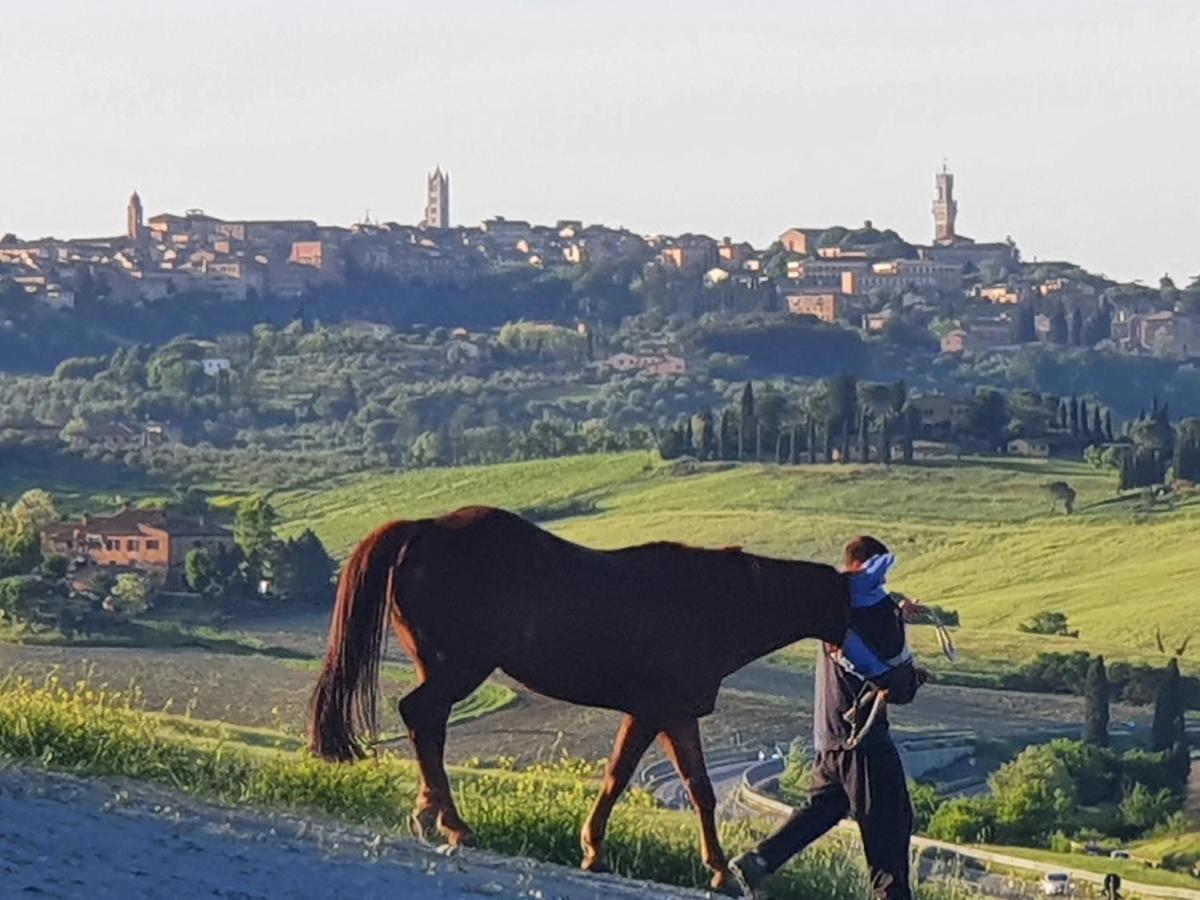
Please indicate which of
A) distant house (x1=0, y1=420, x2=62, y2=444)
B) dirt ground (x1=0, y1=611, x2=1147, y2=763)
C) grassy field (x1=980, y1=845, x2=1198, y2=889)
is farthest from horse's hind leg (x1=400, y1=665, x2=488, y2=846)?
distant house (x1=0, y1=420, x2=62, y2=444)

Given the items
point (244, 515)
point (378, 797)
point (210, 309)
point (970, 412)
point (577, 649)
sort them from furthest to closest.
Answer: point (210, 309)
point (970, 412)
point (244, 515)
point (378, 797)
point (577, 649)

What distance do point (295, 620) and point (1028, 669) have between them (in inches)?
516

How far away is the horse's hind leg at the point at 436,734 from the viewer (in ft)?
25.8

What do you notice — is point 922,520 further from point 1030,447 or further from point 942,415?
point 942,415


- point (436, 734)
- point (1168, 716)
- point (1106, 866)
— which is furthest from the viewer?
point (1168, 716)

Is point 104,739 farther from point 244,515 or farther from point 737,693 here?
point 244,515

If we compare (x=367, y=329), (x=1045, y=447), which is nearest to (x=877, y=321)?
(x=367, y=329)

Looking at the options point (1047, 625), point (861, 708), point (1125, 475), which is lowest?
point (1047, 625)

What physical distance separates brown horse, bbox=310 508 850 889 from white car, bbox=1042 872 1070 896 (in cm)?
570

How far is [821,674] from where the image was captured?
8.09m

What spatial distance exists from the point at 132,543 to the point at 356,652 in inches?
1488

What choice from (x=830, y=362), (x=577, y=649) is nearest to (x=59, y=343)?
(x=830, y=362)

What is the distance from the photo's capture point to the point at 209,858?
21.9 feet

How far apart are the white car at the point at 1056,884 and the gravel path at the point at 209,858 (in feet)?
21.3
